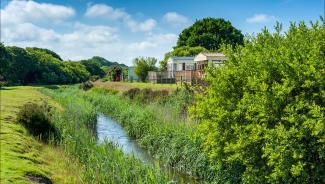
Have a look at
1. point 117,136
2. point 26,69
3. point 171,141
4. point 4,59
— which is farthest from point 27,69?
point 171,141

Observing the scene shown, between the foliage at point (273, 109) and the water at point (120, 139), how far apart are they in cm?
382

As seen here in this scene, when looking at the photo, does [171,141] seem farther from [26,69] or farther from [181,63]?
[26,69]

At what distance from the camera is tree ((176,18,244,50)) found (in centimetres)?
8762

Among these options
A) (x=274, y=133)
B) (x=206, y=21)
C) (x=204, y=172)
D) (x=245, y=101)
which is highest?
(x=206, y=21)

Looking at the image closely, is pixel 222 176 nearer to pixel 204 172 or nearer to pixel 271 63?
pixel 204 172

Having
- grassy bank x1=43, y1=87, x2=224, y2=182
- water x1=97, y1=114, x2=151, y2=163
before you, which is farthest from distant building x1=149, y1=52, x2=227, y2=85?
grassy bank x1=43, y1=87, x2=224, y2=182

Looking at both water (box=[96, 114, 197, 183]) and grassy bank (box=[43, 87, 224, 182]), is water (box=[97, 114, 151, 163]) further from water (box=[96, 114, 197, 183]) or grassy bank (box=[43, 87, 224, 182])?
grassy bank (box=[43, 87, 224, 182])

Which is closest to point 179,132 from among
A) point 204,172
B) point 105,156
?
point 204,172

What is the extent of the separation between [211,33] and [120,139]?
2688 inches

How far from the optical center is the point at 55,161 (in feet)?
50.7

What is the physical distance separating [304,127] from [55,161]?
9729mm

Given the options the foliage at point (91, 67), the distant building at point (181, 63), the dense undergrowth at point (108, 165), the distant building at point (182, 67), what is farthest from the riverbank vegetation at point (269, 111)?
the foliage at point (91, 67)

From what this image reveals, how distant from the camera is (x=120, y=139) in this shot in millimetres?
23453

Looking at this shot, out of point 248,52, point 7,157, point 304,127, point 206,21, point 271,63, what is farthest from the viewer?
point 206,21
